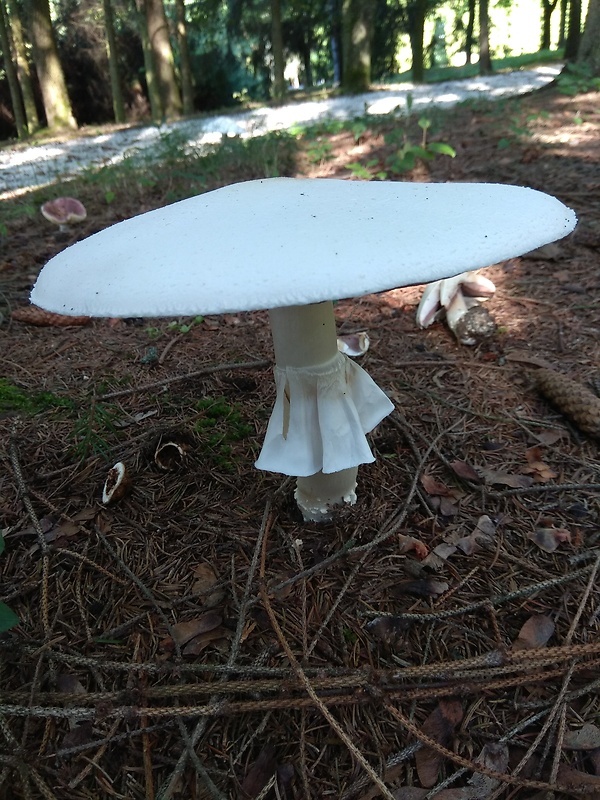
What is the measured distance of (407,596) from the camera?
149 cm

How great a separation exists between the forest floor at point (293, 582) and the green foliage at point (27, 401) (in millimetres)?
17

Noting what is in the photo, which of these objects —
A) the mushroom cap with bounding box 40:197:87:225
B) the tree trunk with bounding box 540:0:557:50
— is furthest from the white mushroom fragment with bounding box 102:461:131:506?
the tree trunk with bounding box 540:0:557:50

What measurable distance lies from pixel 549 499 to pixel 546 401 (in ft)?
1.91

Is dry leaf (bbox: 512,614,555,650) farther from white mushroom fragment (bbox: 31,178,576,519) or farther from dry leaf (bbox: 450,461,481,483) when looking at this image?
white mushroom fragment (bbox: 31,178,576,519)

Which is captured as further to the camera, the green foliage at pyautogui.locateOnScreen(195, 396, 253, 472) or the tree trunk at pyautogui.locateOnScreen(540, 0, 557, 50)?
the tree trunk at pyautogui.locateOnScreen(540, 0, 557, 50)

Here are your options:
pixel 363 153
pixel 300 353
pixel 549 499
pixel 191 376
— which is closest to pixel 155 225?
pixel 300 353

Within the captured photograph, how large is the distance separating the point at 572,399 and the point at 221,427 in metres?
1.44

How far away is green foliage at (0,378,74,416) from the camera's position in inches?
85.3

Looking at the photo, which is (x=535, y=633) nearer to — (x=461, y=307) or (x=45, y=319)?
(x=461, y=307)

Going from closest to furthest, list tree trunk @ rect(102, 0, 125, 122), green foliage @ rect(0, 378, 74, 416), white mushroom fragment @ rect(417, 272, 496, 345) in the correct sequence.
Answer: green foliage @ rect(0, 378, 74, 416) → white mushroom fragment @ rect(417, 272, 496, 345) → tree trunk @ rect(102, 0, 125, 122)

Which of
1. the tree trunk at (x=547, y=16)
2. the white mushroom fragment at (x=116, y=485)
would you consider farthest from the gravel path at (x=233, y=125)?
the tree trunk at (x=547, y=16)

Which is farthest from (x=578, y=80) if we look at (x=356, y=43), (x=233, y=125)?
(x=356, y=43)

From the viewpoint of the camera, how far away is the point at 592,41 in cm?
675

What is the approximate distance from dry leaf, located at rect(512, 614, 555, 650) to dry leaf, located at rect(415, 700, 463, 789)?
24 centimetres
